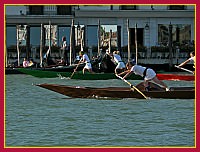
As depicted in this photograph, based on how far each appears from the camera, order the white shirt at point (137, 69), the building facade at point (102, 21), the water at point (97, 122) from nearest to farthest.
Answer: the water at point (97, 122) < the white shirt at point (137, 69) < the building facade at point (102, 21)

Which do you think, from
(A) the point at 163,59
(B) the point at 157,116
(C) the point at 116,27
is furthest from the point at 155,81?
(C) the point at 116,27

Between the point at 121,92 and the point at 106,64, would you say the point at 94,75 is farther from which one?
the point at 121,92

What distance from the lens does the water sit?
9.53 metres

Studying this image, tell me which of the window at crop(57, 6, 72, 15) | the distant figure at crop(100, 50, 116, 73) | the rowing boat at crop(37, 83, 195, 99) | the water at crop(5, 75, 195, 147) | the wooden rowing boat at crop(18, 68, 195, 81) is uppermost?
the window at crop(57, 6, 72, 15)

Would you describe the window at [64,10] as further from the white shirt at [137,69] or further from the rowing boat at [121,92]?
the white shirt at [137,69]

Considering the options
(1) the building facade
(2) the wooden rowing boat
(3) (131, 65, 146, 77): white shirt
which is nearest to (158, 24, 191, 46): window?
(1) the building facade

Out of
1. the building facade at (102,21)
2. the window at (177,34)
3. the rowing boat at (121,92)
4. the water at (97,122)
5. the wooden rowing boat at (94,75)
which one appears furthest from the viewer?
the window at (177,34)

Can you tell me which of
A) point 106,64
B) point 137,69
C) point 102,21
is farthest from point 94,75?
point 102,21

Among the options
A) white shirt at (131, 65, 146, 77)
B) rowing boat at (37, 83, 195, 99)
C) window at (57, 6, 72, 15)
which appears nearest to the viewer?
white shirt at (131, 65, 146, 77)

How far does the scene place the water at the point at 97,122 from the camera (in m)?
9.53

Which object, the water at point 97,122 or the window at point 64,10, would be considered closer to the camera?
the water at point 97,122

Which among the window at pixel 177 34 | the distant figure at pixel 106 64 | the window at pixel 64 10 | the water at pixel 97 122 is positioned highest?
the window at pixel 64 10

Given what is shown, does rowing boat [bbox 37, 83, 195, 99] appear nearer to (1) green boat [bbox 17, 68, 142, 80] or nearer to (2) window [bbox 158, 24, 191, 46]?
(1) green boat [bbox 17, 68, 142, 80]

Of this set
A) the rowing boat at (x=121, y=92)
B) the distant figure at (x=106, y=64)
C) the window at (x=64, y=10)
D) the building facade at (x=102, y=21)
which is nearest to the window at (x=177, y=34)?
the building facade at (x=102, y=21)
